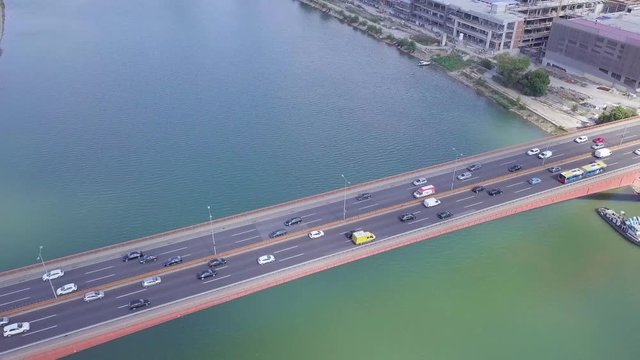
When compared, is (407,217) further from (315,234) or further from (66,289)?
(66,289)

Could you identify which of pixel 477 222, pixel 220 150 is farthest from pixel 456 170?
pixel 220 150

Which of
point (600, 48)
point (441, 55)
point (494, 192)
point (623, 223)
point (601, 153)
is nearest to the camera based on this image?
point (494, 192)

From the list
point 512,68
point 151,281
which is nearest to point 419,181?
point 151,281

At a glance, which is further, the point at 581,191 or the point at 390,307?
the point at 581,191

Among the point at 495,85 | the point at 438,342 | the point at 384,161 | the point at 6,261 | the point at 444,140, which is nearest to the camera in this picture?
the point at 438,342

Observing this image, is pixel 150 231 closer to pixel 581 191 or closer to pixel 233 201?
pixel 233 201

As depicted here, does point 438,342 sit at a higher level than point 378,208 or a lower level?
lower

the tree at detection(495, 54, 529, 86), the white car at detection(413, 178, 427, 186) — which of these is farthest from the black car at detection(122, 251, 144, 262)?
the tree at detection(495, 54, 529, 86)
